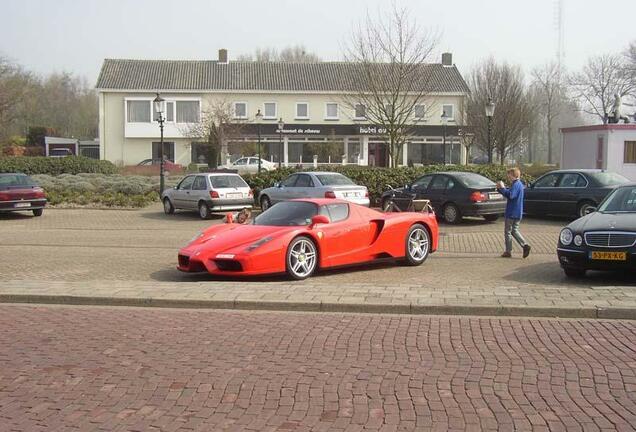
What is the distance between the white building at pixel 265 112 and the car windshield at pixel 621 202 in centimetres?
4500

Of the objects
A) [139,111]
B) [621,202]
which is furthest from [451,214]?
[139,111]

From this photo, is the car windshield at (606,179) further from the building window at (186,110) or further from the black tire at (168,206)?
the building window at (186,110)

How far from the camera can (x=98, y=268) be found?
37.1 ft

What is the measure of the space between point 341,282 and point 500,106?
118 feet

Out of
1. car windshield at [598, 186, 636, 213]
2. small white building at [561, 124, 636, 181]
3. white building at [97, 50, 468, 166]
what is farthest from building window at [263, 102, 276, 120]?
car windshield at [598, 186, 636, 213]

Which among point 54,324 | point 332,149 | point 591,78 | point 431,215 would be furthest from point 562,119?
point 54,324

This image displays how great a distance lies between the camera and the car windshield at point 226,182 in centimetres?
2100

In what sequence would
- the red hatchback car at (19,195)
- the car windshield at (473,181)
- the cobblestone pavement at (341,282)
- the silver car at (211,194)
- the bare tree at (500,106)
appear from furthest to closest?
the bare tree at (500,106)
the silver car at (211,194)
the red hatchback car at (19,195)
the car windshield at (473,181)
the cobblestone pavement at (341,282)

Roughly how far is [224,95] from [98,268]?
48.2 meters

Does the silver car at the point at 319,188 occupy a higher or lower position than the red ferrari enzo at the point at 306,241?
higher

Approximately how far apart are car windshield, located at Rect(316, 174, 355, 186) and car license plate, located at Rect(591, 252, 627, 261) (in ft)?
36.9

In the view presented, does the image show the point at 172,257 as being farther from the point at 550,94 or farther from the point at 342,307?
the point at 550,94

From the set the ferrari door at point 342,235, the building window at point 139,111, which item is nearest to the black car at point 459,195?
the ferrari door at point 342,235

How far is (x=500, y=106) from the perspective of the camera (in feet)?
141
